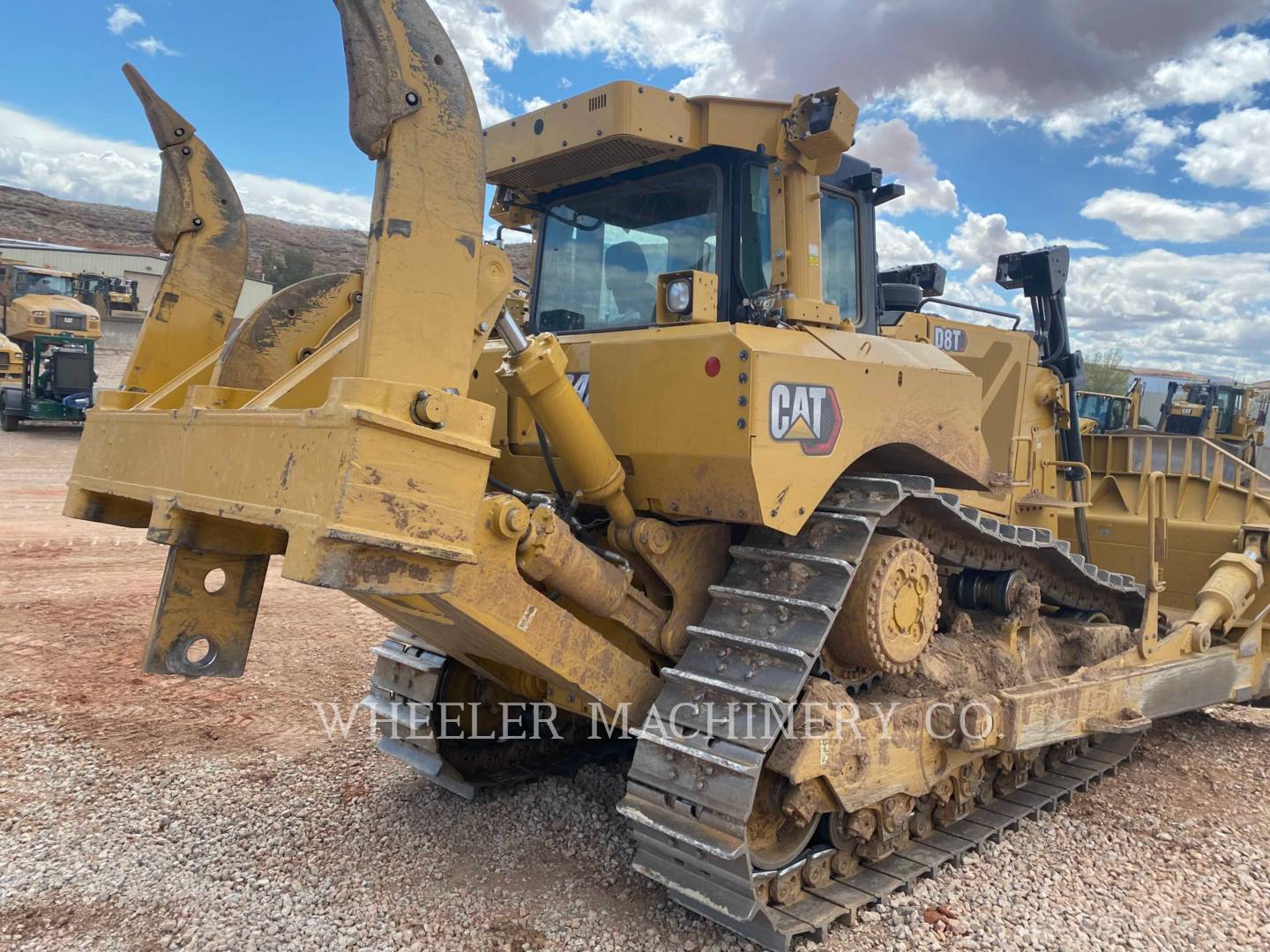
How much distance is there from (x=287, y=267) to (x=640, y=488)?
47453 mm

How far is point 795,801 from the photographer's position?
356 cm

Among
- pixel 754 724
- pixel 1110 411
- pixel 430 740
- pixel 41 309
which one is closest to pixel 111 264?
pixel 41 309

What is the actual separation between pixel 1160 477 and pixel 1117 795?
1918 millimetres

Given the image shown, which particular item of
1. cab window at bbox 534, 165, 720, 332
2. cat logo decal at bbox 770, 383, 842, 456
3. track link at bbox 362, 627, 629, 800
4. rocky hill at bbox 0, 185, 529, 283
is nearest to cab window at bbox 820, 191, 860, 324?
cab window at bbox 534, 165, 720, 332

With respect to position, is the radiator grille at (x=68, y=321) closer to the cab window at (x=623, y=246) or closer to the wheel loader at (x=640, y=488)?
the wheel loader at (x=640, y=488)

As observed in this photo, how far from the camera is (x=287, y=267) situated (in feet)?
153

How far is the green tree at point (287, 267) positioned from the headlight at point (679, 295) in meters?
41.8

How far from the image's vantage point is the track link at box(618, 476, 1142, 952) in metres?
3.31

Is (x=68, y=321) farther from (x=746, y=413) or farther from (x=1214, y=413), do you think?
(x=1214, y=413)

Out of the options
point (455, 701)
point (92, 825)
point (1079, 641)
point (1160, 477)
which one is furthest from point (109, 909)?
point (1160, 477)

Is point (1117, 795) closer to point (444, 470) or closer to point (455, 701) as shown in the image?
point (455, 701)

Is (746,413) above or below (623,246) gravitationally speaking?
below

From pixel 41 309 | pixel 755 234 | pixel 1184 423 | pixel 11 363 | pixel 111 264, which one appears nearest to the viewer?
pixel 755 234

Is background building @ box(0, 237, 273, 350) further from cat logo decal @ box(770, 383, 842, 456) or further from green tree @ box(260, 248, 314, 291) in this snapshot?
cat logo decal @ box(770, 383, 842, 456)
